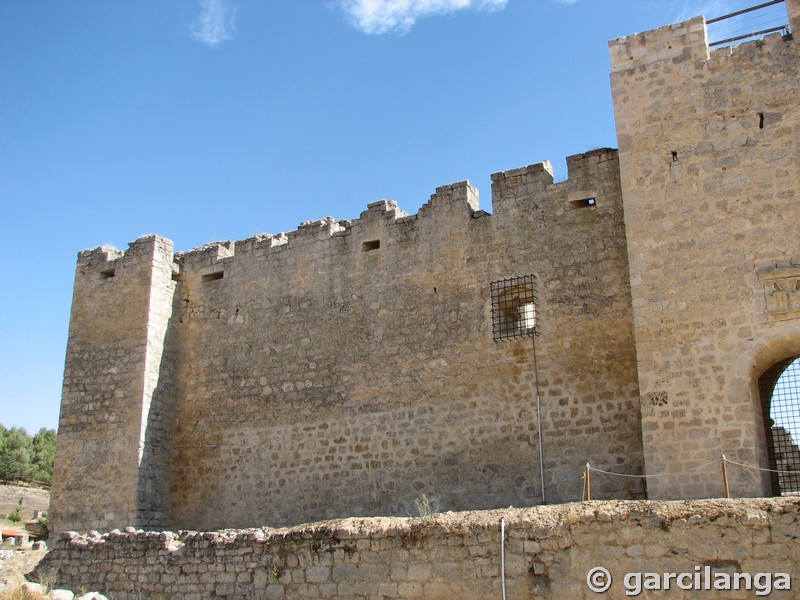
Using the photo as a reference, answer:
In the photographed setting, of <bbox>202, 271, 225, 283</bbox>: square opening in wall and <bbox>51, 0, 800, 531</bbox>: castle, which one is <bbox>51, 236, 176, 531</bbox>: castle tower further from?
<bbox>202, 271, 225, 283</bbox>: square opening in wall

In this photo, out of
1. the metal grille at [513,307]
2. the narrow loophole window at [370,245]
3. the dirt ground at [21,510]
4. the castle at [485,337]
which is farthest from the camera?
the narrow loophole window at [370,245]

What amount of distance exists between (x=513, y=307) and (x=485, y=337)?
61 centimetres

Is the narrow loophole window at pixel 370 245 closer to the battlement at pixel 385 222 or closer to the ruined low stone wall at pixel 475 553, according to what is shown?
the battlement at pixel 385 222

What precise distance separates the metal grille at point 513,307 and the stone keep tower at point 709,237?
2.09 m

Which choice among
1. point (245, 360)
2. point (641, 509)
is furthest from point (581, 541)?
point (245, 360)

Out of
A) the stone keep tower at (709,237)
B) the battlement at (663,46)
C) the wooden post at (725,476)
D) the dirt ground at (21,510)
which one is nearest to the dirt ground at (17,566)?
the dirt ground at (21,510)

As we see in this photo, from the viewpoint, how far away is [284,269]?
15.5 meters

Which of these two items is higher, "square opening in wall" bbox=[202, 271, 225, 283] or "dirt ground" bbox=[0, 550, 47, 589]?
"square opening in wall" bbox=[202, 271, 225, 283]

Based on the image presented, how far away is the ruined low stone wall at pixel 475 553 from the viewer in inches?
291

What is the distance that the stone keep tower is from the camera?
33.6 feet

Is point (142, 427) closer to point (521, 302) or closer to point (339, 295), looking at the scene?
point (339, 295)

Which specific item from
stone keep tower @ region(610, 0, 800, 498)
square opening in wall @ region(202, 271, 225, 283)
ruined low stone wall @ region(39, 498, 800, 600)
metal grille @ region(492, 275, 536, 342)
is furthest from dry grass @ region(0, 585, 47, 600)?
square opening in wall @ region(202, 271, 225, 283)

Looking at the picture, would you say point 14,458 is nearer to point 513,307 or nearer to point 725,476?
point 513,307

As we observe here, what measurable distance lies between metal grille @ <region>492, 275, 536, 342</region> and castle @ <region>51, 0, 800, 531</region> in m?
0.03
